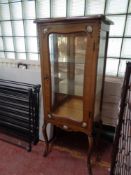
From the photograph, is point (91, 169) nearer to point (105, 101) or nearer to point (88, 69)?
point (105, 101)

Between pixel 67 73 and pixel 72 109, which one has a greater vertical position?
pixel 67 73

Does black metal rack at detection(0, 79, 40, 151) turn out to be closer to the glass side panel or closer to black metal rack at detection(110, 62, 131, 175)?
the glass side panel

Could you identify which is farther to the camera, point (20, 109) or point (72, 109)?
point (20, 109)

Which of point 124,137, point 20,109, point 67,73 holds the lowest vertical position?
point 20,109

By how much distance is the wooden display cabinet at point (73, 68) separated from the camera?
1.13 meters

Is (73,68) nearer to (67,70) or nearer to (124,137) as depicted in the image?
(67,70)

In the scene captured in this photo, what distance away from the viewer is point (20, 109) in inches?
72.4

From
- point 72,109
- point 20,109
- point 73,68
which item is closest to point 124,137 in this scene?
point 72,109

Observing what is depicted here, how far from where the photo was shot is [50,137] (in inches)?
76.8

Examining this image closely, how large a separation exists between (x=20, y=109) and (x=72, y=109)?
69 cm

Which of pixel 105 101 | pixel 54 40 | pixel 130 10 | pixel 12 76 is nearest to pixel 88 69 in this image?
pixel 54 40

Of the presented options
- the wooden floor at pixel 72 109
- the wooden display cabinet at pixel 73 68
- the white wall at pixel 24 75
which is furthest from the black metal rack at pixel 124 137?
the white wall at pixel 24 75

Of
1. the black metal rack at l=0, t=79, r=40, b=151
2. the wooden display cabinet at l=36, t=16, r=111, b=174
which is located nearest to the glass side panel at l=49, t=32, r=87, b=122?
the wooden display cabinet at l=36, t=16, r=111, b=174

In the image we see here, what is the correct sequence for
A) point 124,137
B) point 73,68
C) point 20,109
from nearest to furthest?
point 124,137, point 73,68, point 20,109
